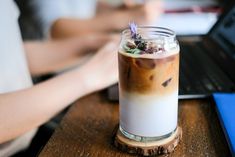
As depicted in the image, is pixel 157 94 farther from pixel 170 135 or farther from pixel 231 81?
pixel 231 81

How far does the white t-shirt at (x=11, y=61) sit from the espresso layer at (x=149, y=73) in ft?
1.04

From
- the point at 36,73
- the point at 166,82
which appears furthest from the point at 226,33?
the point at 36,73

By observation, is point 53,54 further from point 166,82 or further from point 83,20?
point 166,82

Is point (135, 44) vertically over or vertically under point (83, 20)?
over

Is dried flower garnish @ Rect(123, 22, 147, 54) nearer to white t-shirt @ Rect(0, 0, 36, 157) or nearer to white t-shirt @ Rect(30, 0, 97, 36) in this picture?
white t-shirt @ Rect(0, 0, 36, 157)

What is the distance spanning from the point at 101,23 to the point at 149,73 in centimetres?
82

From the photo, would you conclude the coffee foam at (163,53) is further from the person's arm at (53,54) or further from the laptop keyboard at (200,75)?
the person's arm at (53,54)

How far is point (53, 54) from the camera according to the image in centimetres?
103

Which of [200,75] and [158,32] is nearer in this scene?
[158,32]

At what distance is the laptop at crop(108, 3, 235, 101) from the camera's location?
0.69 m

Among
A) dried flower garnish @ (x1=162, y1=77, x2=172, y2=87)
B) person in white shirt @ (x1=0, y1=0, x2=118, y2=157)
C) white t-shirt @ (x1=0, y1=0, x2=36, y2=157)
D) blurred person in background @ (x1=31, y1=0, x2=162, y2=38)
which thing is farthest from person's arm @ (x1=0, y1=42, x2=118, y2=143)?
blurred person in background @ (x1=31, y1=0, x2=162, y2=38)

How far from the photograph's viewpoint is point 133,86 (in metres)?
0.50

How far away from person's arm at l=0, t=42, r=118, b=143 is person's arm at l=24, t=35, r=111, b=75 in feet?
0.83

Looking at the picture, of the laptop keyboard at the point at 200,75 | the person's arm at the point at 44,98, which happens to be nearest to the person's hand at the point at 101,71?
the person's arm at the point at 44,98
